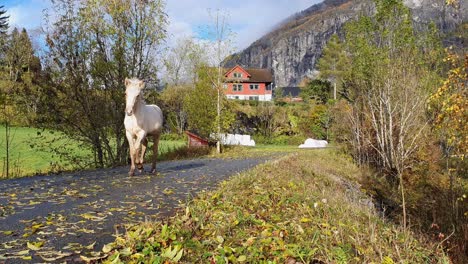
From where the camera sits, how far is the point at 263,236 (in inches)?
189

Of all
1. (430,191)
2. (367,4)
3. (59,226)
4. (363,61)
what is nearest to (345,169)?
(430,191)

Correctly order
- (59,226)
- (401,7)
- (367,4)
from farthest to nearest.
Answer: (367,4) → (401,7) → (59,226)

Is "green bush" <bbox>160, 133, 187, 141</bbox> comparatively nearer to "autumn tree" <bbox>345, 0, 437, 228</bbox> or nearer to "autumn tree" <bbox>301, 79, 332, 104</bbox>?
"autumn tree" <bbox>345, 0, 437, 228</bbox>

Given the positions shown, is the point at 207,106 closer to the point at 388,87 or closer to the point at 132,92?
the point at 388,87

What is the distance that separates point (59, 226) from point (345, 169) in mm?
14656

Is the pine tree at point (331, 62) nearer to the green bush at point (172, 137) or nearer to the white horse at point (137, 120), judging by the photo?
the green bush at point (172, 137)

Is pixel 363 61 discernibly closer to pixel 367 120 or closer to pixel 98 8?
pixel 367 120

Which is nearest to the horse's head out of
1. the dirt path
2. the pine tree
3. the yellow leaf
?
the dirt path

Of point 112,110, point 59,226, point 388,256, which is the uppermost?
point 112,110

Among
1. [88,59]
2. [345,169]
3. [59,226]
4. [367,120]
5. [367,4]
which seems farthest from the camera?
[367,4]

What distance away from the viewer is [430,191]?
16141 millimetres

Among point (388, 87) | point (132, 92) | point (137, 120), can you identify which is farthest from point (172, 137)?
point (132, 92)

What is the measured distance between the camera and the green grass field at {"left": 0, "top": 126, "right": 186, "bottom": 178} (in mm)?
14320

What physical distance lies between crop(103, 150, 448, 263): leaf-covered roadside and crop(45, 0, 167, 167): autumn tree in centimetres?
961
